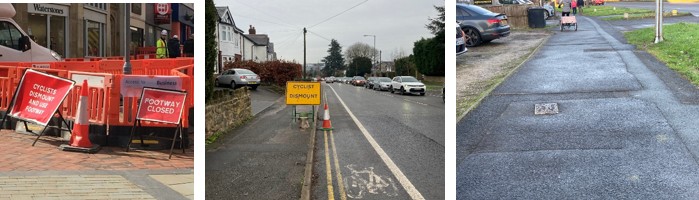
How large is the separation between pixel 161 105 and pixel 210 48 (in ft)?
1.30

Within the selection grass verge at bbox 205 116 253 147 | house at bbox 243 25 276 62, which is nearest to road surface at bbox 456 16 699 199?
house at bbox 243 25 276 62

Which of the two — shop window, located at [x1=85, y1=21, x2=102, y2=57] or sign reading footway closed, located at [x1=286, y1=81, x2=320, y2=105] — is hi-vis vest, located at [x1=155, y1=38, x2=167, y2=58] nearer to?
shop window, located at [x1=85, y1=21, x2=102, y2=57]

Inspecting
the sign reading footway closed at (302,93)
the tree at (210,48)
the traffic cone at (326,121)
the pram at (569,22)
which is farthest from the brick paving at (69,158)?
the pram at (569,22)

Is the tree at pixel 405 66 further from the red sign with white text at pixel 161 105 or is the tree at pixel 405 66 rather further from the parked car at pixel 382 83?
the red sign with white text at pixel 161 105

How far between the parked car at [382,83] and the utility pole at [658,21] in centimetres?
134

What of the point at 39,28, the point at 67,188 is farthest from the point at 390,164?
the point at 39,28

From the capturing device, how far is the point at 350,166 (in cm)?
270

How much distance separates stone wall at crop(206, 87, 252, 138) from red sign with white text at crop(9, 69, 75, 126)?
75 centimetres

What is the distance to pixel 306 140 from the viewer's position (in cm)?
275

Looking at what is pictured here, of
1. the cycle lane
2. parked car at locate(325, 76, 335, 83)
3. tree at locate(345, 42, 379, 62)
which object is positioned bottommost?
the cycle lane

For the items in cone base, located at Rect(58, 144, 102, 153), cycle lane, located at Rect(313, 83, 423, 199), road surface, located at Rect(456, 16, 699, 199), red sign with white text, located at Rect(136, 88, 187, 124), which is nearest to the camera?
road surface, located at Rect(456, 16, 699, 199)

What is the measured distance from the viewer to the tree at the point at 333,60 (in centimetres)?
282

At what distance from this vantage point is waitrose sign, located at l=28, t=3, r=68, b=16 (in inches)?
117

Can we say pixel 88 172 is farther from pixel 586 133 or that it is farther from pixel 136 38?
pixel 586 133
